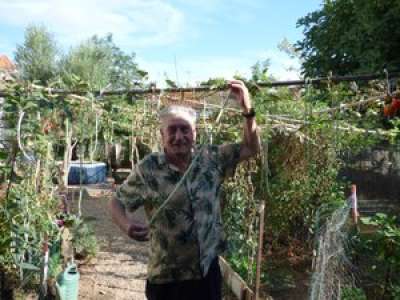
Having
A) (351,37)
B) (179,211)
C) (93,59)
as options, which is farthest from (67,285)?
(93,59)

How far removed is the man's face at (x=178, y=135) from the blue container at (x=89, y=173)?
9.51 meters

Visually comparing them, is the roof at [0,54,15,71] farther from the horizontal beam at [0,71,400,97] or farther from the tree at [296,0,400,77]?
the tree at [296,0,400,77]

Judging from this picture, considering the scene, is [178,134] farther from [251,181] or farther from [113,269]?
[113,269]

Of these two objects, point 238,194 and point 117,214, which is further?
point 238,194

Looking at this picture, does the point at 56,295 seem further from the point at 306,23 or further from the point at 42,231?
the point at 306,23

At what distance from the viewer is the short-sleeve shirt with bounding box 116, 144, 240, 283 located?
75.4 inches

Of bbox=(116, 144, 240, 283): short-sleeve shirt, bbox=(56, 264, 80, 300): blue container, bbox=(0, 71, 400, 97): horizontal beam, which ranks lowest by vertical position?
bbox=(56, 264, 80, 300): blue container

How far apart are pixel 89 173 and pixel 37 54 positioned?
10781 millimetres

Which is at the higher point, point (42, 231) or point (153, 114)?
point (153, 114)

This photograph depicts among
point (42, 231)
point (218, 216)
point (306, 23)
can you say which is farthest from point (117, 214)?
point (306, 23)

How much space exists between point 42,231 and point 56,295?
0.54m

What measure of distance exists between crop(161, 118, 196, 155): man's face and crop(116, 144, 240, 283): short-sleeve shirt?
7 cm

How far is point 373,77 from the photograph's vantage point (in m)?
2.63

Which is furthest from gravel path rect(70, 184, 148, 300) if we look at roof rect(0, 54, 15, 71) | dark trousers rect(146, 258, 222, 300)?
dark trousers rect(146, 258, 222, 300)
